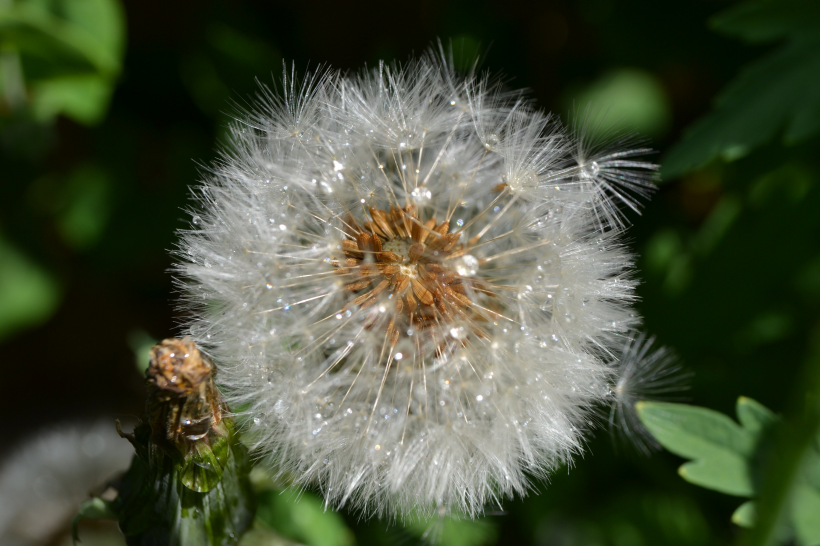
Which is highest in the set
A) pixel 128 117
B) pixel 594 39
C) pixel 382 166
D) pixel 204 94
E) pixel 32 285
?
pixel 594 39

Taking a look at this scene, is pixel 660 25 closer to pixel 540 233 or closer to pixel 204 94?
pixel 540 233

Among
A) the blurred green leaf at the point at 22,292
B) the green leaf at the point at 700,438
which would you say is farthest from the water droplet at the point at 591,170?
the blurred green leaf at the point at 22,292

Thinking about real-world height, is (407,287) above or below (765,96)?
below

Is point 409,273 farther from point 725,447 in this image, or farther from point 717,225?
point 717,225

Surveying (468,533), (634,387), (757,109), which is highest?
(757,109)

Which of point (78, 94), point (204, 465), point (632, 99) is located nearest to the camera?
point (204, 465)

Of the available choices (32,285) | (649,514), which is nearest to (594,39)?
(649,514)

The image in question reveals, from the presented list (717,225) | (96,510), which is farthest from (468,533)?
(717,225)
